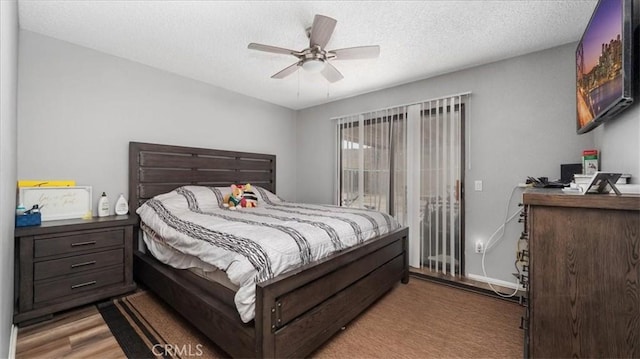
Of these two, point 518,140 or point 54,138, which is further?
point 518,140

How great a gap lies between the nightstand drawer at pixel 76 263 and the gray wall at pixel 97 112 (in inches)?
26.0

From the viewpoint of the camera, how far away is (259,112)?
4.33 metres

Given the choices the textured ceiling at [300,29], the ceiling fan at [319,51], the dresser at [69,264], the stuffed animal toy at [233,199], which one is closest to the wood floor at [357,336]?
the dresser at [69,264]

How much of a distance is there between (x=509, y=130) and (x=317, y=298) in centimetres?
268

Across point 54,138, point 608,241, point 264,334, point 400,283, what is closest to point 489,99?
point 400,283

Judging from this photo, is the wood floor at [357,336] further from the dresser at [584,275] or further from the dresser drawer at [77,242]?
the dresser at [584,275]

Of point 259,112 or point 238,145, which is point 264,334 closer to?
point 238,145

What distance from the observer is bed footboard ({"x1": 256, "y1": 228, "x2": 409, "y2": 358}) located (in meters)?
1.44

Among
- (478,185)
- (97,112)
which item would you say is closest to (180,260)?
(97,112)

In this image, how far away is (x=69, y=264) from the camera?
2.19 meters

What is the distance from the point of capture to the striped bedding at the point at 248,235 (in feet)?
5.04

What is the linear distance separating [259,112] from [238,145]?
0.70 m

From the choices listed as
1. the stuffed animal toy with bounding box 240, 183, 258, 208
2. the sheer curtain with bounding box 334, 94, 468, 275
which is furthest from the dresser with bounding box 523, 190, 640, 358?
the stuffed animal toy with bounding box 240, 183, 258, 208

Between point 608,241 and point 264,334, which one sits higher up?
point 608,241
